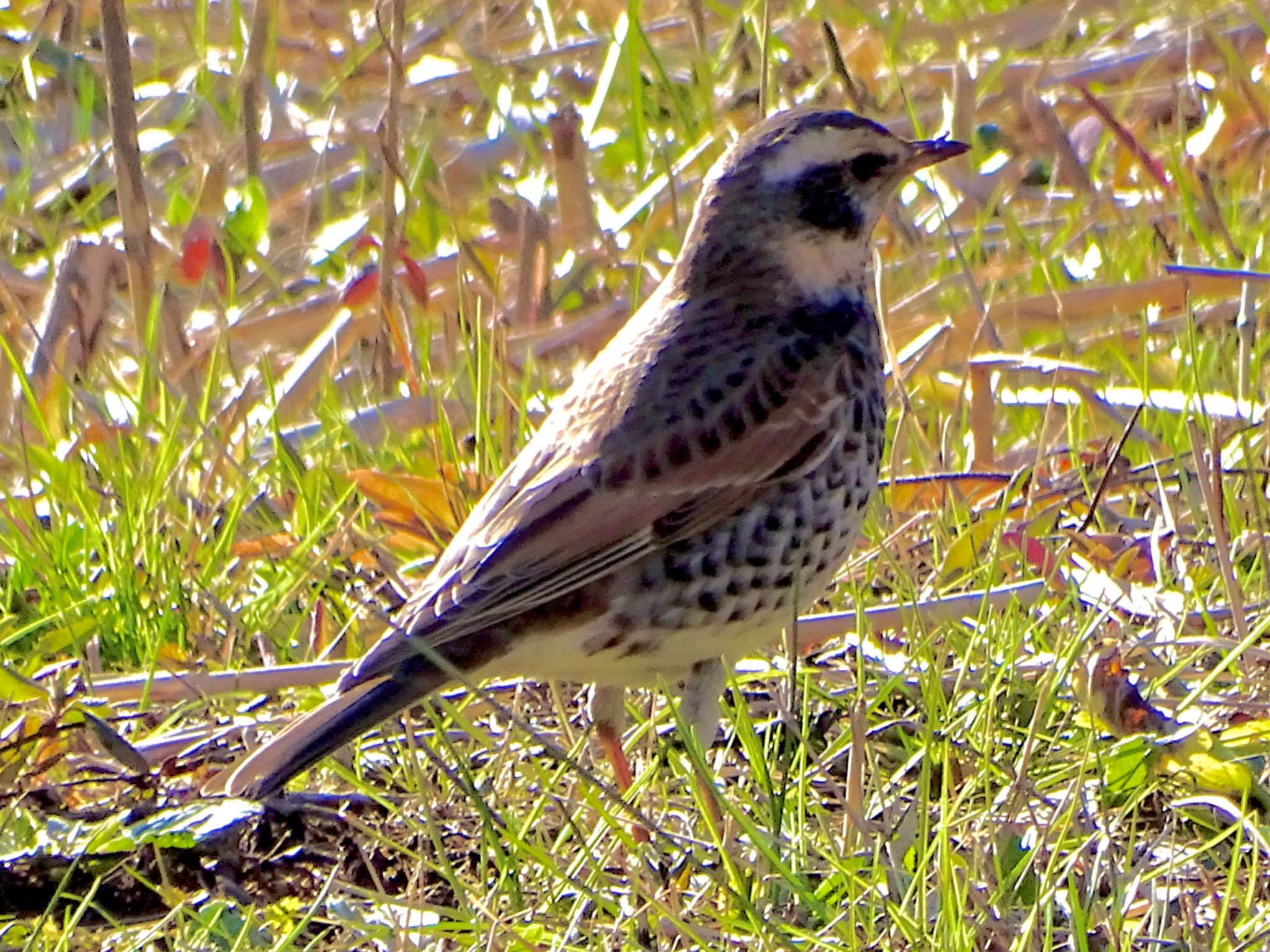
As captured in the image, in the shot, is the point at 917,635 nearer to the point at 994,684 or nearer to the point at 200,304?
the point at 994,684

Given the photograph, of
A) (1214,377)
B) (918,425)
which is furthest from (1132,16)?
(918,425)

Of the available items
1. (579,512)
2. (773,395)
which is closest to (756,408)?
(773,395)

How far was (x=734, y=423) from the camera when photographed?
408 cm

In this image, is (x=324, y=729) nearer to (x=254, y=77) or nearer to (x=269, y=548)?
(x=269, y=548)

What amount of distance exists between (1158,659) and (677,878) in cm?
114

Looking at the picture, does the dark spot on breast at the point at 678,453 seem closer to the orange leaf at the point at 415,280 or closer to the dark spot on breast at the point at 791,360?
the dark spot on breast at the point at 791,360

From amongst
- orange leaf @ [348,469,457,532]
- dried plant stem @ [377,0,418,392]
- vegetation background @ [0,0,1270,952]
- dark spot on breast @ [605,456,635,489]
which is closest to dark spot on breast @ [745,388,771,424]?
dark spot on breast @ [605,456,635,489]

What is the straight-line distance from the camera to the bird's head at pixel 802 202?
4.27m

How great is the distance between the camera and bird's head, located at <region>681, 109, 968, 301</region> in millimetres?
4273

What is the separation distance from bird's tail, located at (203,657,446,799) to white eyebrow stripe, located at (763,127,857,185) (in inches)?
52.3

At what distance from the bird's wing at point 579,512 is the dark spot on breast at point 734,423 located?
0.01 m

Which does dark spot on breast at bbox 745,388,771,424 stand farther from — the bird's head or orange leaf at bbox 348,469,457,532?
orange leaf at bbox 348,469,457,532

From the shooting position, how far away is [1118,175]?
6738 mm

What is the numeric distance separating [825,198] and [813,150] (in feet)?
0.33
